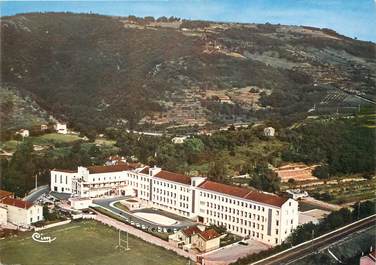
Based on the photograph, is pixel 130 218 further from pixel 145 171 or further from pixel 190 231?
pixel 145 171

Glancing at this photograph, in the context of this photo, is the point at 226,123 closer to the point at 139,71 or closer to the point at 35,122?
the point at 139,71

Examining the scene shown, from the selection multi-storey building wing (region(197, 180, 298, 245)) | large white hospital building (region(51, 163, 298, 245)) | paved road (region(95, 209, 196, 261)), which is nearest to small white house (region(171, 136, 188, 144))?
large white hospital building (region(51, 163, 298, 245))

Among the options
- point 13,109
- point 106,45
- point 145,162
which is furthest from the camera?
point 106,45

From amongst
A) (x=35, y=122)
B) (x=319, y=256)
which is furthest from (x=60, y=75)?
(x=319, y=256)

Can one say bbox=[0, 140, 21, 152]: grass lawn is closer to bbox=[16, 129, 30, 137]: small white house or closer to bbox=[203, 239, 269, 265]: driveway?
bbox=[16, 129, 30, 137]: small white house

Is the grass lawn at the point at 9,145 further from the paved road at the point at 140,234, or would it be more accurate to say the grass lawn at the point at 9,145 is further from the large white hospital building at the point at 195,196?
the paved road at the point at 140,234

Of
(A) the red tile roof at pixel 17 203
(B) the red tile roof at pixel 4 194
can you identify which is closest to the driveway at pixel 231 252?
(A) the red tile roof at pixel 17 203
